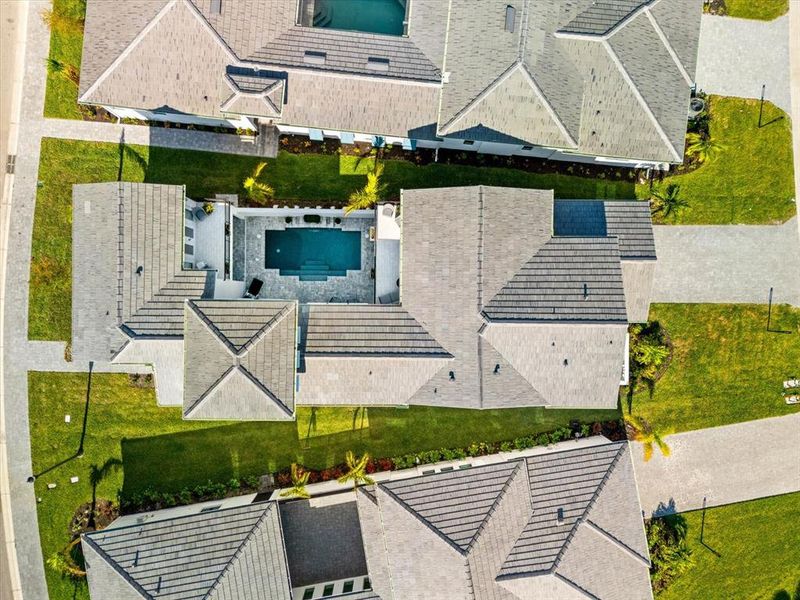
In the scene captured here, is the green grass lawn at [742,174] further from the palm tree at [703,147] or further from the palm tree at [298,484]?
the palm tree at [298,484]

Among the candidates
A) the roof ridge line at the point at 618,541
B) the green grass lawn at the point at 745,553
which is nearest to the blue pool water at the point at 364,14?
the roof ridge line at the point at 618,541

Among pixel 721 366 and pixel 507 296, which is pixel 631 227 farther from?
pixel 721 366

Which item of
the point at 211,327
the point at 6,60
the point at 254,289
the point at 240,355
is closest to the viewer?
the point at 240,355

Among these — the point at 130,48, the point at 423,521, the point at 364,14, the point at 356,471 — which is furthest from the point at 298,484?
the point at 364,14

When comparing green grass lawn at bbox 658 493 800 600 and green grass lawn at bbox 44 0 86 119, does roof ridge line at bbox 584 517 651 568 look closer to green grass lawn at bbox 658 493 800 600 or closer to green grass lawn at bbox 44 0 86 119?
green grass lawn at bbox 658 493 800 600

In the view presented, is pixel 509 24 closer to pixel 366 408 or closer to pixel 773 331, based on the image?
pixel 366 408

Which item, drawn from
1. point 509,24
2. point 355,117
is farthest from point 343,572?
point 509,24
